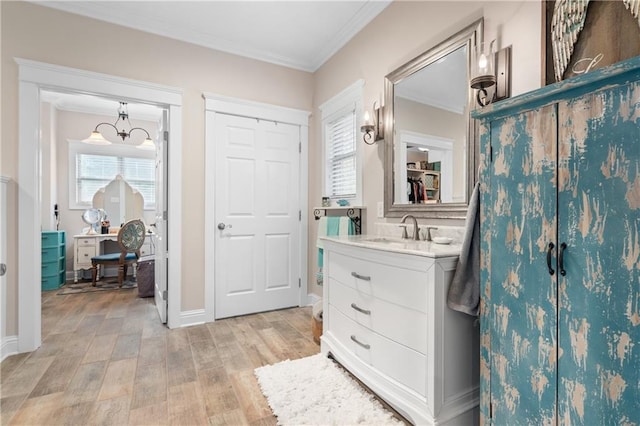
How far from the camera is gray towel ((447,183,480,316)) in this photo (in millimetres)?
1386

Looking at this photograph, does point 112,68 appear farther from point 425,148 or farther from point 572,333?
point 572,333

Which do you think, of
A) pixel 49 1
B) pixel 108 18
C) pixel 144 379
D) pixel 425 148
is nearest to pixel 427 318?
pixel 425 148

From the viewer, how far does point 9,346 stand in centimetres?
233

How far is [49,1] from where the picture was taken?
2.49 m

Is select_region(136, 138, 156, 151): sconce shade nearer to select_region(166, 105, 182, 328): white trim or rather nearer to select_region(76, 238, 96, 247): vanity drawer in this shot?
select_region(76, 238, 96, 247): vanity drawer

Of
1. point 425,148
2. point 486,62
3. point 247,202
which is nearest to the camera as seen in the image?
point 486,62

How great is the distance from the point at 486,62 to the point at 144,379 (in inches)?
110

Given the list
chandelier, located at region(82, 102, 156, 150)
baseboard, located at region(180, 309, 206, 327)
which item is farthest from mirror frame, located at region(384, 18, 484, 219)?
chandelier, located at region(82, 102, 156, 150)

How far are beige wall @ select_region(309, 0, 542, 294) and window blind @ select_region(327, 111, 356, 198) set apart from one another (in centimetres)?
20

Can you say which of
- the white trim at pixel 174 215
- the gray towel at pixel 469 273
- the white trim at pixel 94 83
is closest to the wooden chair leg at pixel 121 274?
the white trim at pixel 174 215

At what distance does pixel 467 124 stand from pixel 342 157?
1503 mm

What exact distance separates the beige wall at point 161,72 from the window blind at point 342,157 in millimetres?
617

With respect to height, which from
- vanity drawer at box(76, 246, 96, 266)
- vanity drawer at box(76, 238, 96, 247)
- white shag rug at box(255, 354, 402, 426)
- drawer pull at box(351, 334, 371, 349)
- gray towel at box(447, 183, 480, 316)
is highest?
gray towel at box(447, 183, 480, 316)

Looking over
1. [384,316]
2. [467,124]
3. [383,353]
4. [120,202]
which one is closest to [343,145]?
[467,124]
